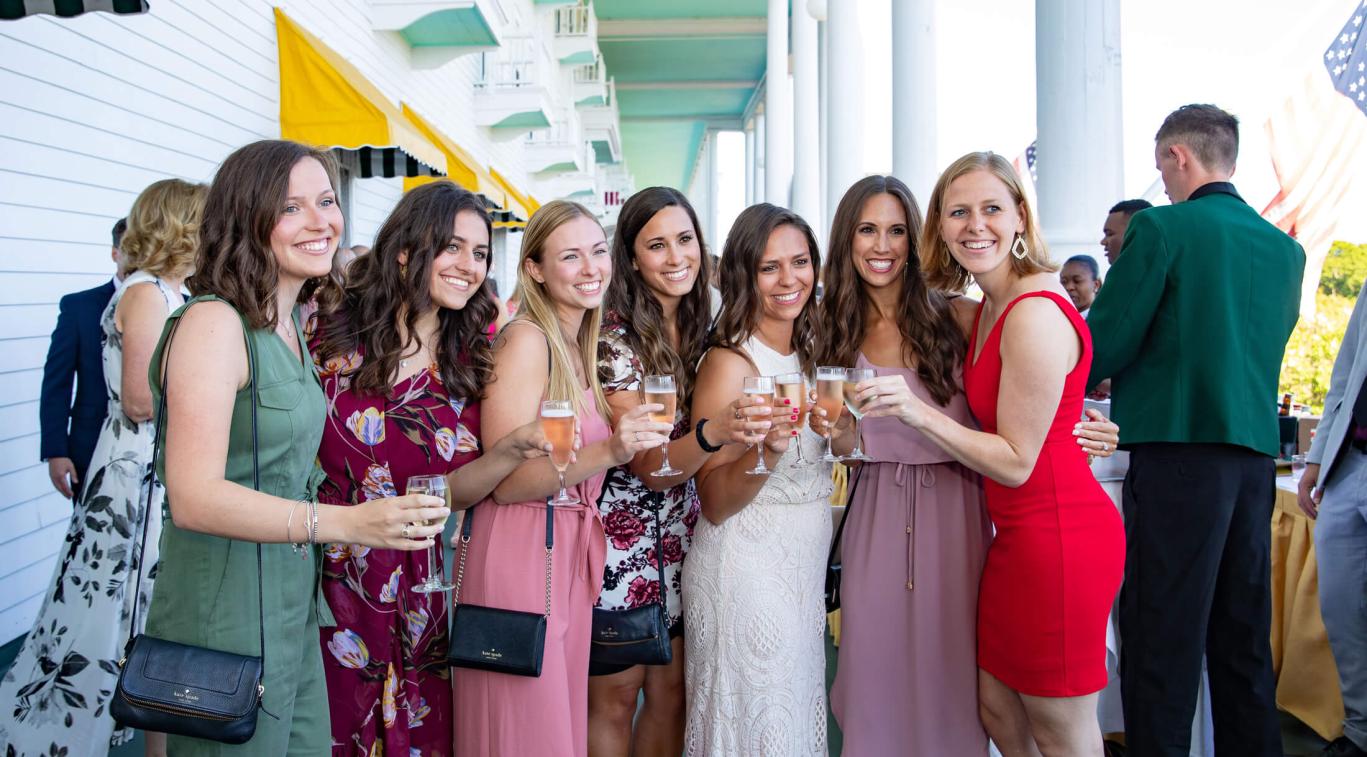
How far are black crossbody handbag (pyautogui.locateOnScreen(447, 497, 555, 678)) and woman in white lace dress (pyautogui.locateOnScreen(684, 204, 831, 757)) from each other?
0.56 metres

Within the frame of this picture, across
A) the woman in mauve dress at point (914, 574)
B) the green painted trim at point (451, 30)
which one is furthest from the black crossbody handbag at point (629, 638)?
the green painted trim at point (451, 30)

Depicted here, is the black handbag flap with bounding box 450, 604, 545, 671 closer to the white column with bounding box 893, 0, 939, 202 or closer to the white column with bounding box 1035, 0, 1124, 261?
the white column with bounding box 1035, 0, 1124, 261

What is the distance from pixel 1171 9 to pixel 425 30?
17.0 metres

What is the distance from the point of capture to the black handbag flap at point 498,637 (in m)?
2.08

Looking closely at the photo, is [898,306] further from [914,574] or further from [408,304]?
[408,304]

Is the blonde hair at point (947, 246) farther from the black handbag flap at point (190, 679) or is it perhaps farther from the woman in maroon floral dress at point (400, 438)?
the black handbag flap at point (190, 679)

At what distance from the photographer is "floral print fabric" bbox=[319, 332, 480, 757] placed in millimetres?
2180

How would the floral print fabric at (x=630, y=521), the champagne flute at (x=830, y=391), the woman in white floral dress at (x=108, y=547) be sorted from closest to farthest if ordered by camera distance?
1. the champagne flute at (x=830, y=391)
2. the floral print fabric at (x=630, y=521)
3. the woman in white floral dress at (x=108, y=547)

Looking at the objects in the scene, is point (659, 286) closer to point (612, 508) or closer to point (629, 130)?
point (612, 508)

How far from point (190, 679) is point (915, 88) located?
23.7ft

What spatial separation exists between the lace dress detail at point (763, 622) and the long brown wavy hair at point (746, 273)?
0.35 metres

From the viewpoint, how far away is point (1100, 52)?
4.25 meters

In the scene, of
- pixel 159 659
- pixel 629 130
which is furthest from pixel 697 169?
pixel 159 659

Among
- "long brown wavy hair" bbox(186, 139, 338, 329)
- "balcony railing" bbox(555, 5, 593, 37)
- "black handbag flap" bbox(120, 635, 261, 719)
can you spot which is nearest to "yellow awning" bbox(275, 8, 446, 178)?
"long brown wavy hair" bbox(186, 139, 338, 329)
